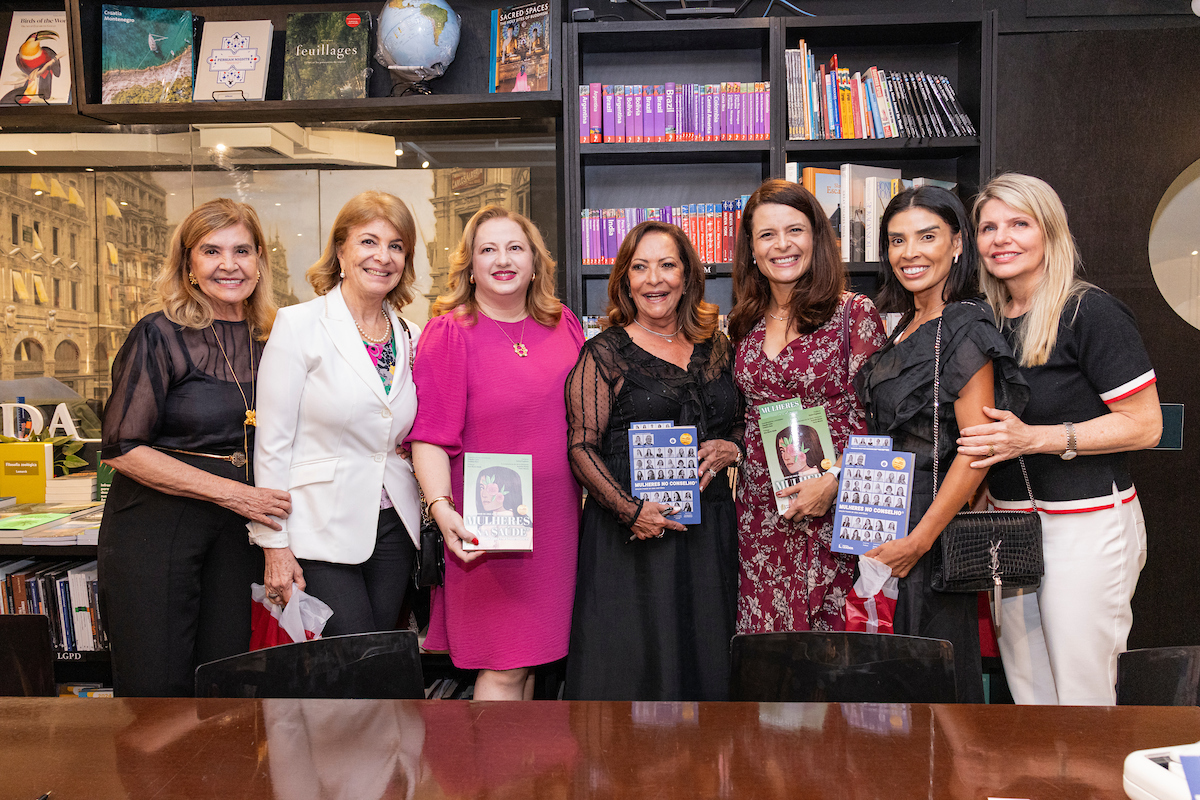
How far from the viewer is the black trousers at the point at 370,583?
7.55 ft

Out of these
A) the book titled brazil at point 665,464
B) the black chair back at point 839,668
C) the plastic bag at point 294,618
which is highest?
the book titled brazil at point 665,464

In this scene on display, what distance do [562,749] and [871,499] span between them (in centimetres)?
121

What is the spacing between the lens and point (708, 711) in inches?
54.9

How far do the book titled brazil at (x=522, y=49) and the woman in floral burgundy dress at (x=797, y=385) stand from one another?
A: 148cm

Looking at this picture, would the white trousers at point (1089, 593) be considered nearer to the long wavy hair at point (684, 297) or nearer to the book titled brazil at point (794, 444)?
the book titled brazil at point (794, 444)

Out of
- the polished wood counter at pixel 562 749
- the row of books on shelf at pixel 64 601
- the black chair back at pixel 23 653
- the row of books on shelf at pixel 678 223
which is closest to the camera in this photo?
the polished wood counter at pixel 562 749

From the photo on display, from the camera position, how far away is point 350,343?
2.35 metres

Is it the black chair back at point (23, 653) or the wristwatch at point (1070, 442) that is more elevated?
the wristwatch at point (1070, 442)

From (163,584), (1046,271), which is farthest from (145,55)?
(1046,271)

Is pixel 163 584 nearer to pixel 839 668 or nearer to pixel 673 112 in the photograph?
pixel 839 668

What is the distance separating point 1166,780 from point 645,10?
11.5ft

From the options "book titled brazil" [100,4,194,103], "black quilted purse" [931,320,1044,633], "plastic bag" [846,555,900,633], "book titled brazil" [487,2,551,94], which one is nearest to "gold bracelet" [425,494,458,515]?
"plastic bag" [846,555,900,633]

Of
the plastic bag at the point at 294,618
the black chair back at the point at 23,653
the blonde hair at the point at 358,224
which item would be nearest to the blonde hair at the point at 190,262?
the blonde hair at the point at 358,224

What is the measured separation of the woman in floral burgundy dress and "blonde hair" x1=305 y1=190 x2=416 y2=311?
1088 millimetres
